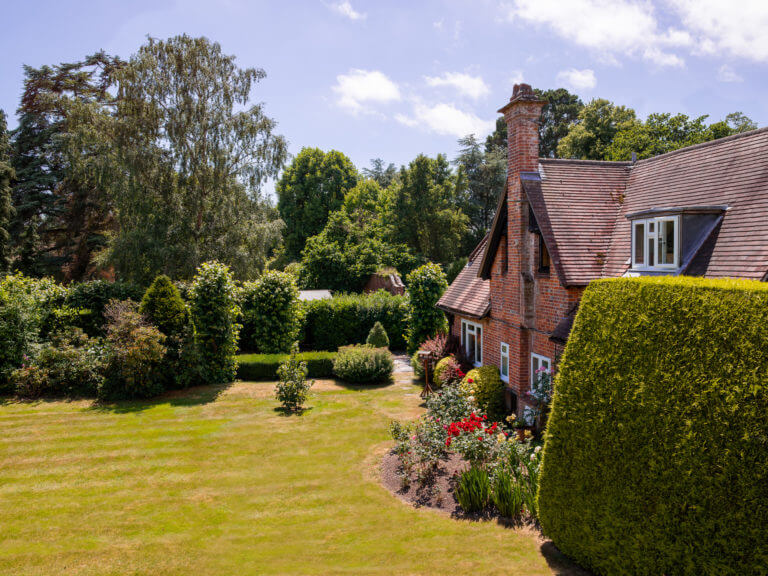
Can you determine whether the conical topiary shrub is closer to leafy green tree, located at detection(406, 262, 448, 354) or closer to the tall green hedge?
leafy green tree, located at detection(406, 262, 448, 354)

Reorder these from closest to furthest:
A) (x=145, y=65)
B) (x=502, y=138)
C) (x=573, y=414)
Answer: (x=573, y=414)
(x=145, y=65)
(x=502, y=138)

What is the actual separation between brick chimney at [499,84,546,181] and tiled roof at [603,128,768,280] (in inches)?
129

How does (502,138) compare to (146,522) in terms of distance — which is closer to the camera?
(146,522)

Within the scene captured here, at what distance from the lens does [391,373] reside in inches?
868

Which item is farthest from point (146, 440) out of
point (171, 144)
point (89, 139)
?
point (89, 139)

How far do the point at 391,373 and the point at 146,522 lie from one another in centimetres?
1375

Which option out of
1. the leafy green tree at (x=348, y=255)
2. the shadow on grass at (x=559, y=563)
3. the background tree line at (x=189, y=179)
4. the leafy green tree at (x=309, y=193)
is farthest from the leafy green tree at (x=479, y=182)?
the shadow on grass at (x=559, y=563)

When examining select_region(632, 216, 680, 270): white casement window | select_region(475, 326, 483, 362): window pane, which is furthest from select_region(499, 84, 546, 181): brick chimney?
select_region(475, 326, 483, 362): window pane

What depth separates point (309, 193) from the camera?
2179 inches

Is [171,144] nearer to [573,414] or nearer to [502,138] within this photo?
[573,414]

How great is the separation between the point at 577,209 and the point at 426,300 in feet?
33.4

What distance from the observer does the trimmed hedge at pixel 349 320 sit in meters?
27.8

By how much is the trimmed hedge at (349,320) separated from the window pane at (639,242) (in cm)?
1638

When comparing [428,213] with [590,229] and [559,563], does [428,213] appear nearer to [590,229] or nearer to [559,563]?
[590,229]
